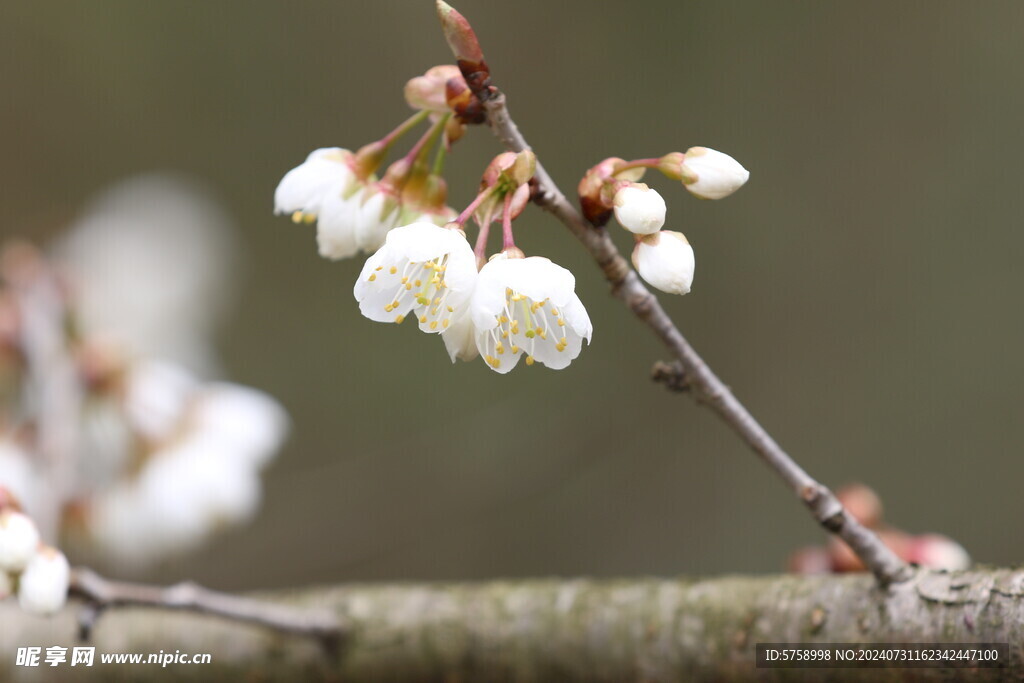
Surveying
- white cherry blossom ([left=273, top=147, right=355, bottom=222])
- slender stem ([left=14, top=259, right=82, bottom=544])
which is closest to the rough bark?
slender stem ([left=14, top=259, right=82, bottom=544])

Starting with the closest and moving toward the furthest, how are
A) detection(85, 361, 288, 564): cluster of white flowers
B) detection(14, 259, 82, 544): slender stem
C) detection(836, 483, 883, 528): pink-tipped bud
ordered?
1. detection(836, 483, 883, 528): pink-tipped bud
2. detection(14, 259, 82, 544): slender stem
3. detection(85, 361, 288, 564): cluster of white flowers

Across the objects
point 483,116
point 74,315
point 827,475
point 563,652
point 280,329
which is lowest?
point 563,652

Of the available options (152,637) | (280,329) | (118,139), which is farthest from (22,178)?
(152,637)

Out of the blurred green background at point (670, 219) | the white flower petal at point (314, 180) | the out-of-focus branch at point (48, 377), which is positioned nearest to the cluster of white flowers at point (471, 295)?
the white flower petal at point (314, 180)

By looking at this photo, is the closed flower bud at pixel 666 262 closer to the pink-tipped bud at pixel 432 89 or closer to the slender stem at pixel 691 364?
the slender stem at pixel 691 364

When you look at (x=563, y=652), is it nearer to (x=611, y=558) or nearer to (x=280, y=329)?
(x=611, y=558)

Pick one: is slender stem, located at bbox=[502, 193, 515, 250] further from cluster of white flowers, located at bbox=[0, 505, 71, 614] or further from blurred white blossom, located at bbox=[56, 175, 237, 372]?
blurred white blossom, located at bbox=[56, 175, 237, 372]

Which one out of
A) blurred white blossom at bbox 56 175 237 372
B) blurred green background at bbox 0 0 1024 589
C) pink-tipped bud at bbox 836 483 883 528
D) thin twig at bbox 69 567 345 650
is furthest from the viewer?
blurred green background at bbox 0 0 1024 589
